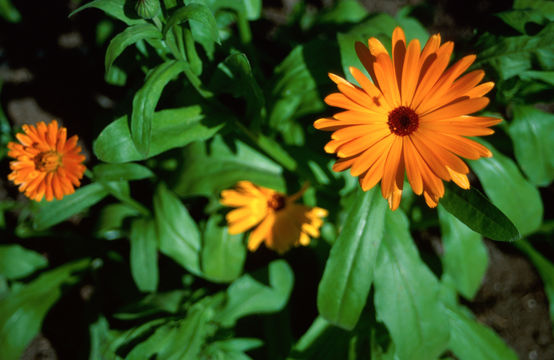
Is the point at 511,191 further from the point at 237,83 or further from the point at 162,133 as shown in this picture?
the point at 162,133

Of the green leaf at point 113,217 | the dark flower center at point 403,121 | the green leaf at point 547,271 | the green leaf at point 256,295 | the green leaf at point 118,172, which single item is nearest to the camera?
the dark flower center at point 403,121

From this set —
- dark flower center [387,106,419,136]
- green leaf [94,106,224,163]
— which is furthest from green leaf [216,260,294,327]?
dark flower center [387,106,419,136]

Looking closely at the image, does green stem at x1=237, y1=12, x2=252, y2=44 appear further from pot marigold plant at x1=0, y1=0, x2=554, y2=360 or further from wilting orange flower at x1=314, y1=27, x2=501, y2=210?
wilting orange flower at x1=314, y1=27, x2=501, y2=210

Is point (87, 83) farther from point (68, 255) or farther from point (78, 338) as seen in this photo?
point (78, 338)

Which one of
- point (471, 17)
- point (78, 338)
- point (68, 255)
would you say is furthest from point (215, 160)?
point (471, 17)

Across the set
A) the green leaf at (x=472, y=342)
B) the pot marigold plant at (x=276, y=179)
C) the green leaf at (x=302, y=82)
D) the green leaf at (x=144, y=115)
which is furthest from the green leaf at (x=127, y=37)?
the green leaf at (x=472, y=342)

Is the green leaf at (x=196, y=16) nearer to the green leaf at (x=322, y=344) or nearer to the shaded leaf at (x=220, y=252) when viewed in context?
the shaded leaf at (x=220, y=252)
